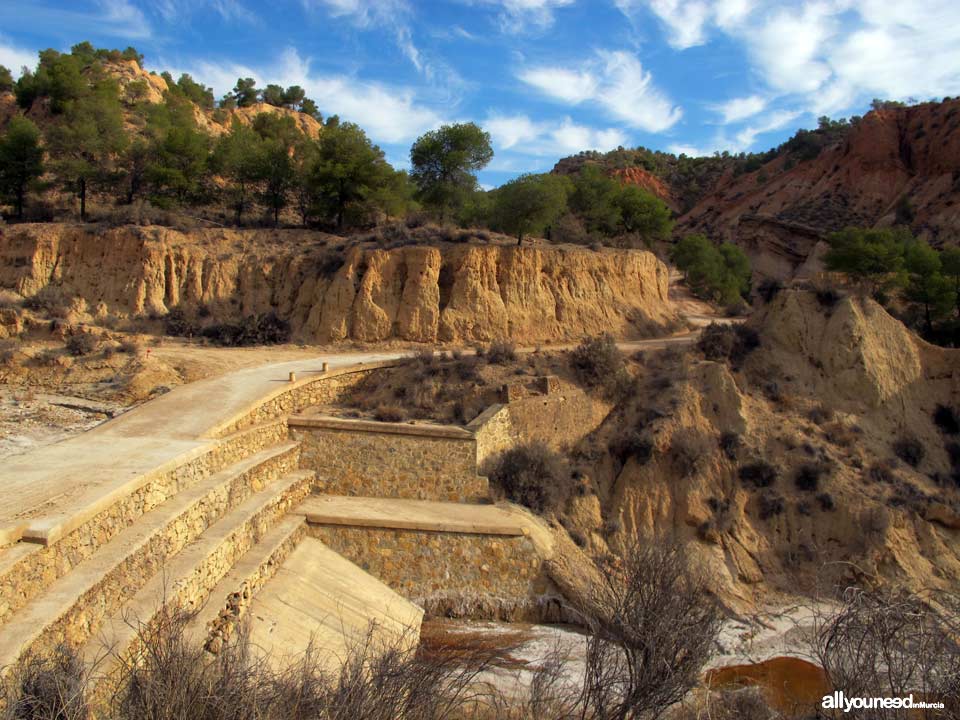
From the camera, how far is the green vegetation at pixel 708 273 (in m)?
38.8

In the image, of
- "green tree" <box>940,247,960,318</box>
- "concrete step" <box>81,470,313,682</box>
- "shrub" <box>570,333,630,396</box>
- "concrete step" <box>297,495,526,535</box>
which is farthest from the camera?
"green tree" <box>940,247,960,318</box>

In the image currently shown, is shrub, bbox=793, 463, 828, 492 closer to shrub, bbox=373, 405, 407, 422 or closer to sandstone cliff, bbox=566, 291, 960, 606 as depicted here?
sandstone cliff, bbox=566, 291, 960, 606

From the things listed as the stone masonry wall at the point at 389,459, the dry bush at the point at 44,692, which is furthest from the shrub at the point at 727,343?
the dry bush at the point at 44,692

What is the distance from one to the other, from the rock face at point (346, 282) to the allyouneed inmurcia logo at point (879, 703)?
18026 mm

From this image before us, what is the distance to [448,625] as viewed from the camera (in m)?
12.9

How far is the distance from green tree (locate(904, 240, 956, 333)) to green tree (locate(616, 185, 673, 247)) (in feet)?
43.5

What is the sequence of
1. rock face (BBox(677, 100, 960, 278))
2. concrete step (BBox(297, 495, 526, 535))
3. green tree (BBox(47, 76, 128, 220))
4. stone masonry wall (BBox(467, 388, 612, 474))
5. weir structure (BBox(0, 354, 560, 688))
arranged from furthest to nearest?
1. rock face (BBox(677, 100, 960, 278))
2. green tree (BBox(47, 76, 128, 220))
3. stone masonry wall (BBox(467, 388, 612, 474))
4. concrete step (BBox(297, 495, 526, 535))
5. weir structure (BBox(0, 354, 560, 688))

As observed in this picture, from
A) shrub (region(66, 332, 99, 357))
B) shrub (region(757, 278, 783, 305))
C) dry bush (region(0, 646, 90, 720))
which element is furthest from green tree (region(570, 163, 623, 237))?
dry bush (region(0, 646, 90, 720))

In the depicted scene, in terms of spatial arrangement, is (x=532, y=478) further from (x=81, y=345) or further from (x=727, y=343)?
(x=81, y=345)

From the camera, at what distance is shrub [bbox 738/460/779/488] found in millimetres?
16812

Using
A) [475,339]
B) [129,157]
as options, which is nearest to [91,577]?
[475,339]

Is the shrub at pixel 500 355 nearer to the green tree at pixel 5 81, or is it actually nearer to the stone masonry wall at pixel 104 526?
the stone masonry wall at pixel 104 526

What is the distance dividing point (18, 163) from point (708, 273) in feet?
115

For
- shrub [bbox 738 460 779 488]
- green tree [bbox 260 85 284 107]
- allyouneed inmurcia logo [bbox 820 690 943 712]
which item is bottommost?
shrub [bbox 738 460 779 488]
